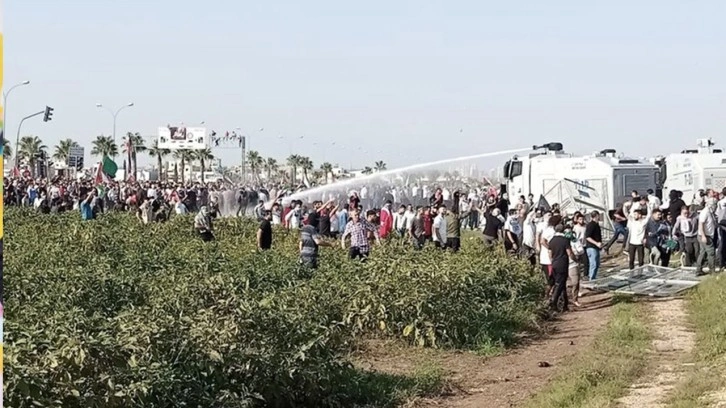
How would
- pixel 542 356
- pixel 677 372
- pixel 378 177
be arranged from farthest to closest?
pixel 378 177, pixel 542 356, pixel 677 372

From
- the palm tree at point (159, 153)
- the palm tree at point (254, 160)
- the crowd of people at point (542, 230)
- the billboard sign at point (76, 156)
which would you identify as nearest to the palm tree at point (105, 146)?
the palm tree at point (159, 153)

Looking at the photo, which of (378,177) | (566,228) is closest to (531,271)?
(566,228)

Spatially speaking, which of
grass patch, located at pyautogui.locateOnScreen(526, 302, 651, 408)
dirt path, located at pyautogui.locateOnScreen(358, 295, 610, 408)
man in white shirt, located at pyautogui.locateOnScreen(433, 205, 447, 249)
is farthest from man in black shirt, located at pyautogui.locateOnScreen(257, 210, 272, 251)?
grass patch, located at pyautogui.locateOnScreen(526, 302, 651, 408)

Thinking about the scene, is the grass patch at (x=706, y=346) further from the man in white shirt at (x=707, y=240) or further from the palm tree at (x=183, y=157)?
the palm tree at (x=183, y=157)

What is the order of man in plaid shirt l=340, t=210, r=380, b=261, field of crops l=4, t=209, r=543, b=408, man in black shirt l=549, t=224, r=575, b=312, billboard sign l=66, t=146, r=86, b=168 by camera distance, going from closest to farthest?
field of crops l=4, t=209, r=543, b=408, man in black shirt l=549, t=224, r=575, b=312, man in plaid shirt l=340, t=210, r=380, b=261, billboard sign l=66, t=146, r=86, b=168

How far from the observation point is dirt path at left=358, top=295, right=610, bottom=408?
37.0 feet

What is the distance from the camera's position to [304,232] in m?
18.4

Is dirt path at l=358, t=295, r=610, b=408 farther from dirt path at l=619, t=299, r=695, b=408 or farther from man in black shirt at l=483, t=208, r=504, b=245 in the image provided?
man in black shirt at l=483, t=208, r=504, b=245

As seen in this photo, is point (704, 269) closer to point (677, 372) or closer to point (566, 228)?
point (566, 228)

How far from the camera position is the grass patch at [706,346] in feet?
33.4

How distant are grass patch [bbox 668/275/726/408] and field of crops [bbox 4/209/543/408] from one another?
253 centimetres

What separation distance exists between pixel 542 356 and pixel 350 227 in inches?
268

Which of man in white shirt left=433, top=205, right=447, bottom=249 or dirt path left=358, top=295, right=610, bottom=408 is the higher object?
man in white shirt left=433, top=205, right=447, bottom=249

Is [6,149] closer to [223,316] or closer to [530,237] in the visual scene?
[223,316]
